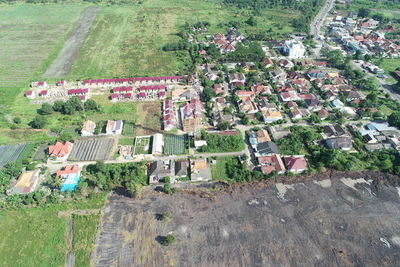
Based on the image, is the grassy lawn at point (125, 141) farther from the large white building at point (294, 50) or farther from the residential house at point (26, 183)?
the large white building at point (294, 50)

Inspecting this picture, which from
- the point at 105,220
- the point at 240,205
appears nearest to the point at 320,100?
the point at 240,205

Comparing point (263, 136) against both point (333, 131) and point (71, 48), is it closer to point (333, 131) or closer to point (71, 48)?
point (333, 131)

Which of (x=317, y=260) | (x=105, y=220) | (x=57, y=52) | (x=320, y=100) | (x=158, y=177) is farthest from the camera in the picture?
(x=57, y=52)

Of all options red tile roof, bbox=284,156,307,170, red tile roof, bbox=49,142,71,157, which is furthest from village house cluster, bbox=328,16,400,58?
red tile roof, bbox=49,142,71,157

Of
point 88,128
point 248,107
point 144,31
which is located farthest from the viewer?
point 144,31

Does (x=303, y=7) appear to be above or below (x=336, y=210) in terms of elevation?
above

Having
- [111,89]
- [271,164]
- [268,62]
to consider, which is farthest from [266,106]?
[111,89]

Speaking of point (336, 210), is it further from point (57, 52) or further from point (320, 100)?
point (57, 52)
